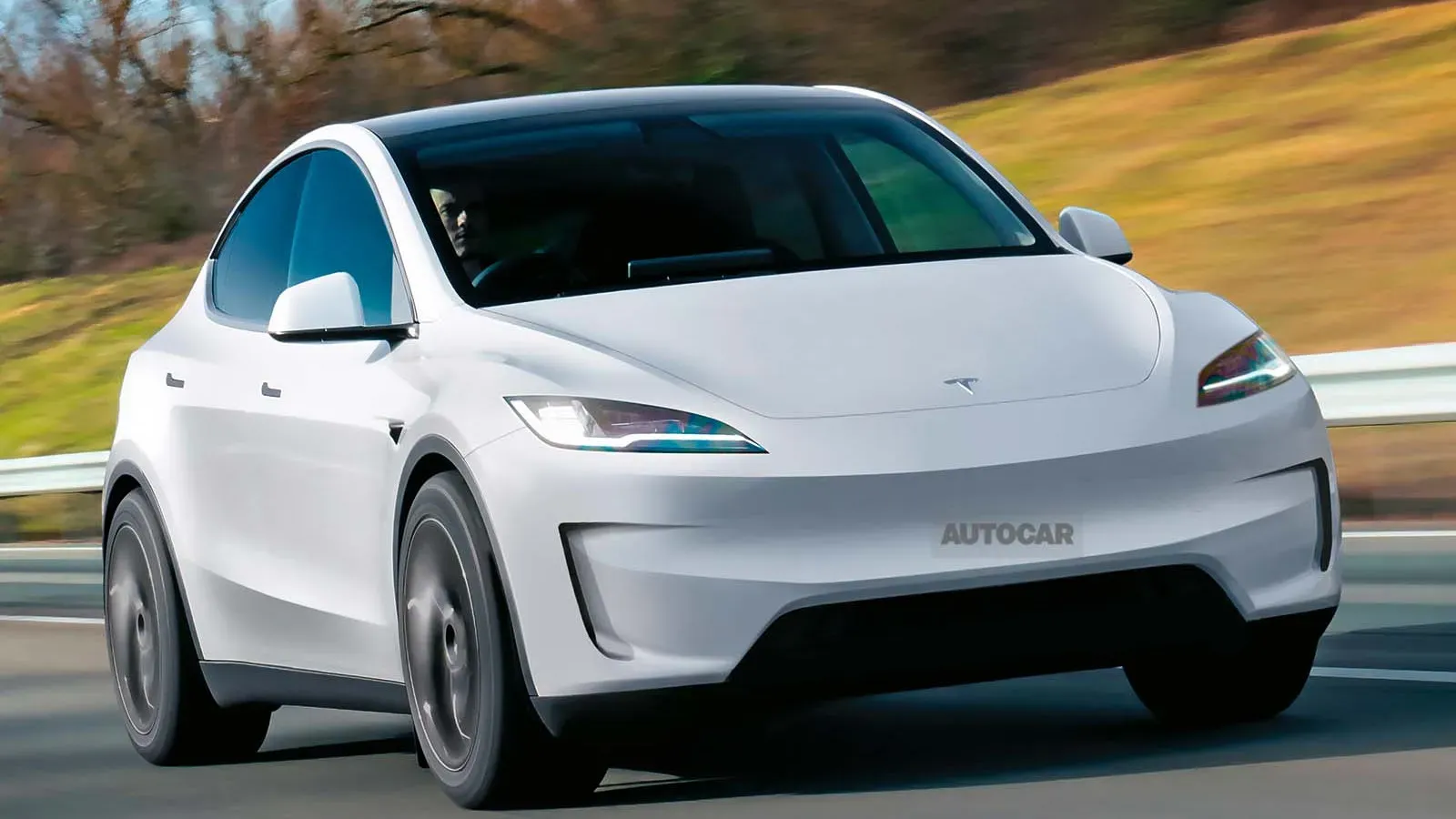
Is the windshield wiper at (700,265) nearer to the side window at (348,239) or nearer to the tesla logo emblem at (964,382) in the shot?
the side window at (348,239)

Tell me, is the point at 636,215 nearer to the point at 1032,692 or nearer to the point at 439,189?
the point at 439,189

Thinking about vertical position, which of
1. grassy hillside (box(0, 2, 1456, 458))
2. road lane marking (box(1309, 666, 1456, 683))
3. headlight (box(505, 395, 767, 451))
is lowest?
grassy hillside (box(0, 2, 1456, 458))

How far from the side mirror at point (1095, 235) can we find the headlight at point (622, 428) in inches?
60.0

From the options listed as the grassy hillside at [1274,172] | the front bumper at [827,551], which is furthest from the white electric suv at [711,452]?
the grassy hillside at [1274,172]

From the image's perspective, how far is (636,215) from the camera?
21.0 ft

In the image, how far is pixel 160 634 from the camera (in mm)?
7262

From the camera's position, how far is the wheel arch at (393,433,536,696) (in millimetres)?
5328

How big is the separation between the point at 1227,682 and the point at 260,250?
9.42 ft

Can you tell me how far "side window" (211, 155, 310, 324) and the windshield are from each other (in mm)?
703

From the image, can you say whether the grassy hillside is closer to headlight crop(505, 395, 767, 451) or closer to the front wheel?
the front wheel

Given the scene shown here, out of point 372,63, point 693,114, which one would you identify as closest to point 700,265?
point 693,114

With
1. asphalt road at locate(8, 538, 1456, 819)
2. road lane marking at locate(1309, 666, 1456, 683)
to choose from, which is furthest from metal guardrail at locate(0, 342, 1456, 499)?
road lane marking at locate(1309, 666, 1456, 683)

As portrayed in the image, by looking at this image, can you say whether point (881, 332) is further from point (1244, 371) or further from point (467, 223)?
point (467, 223)

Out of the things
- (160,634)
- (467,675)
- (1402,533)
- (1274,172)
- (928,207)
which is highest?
(467,675)
